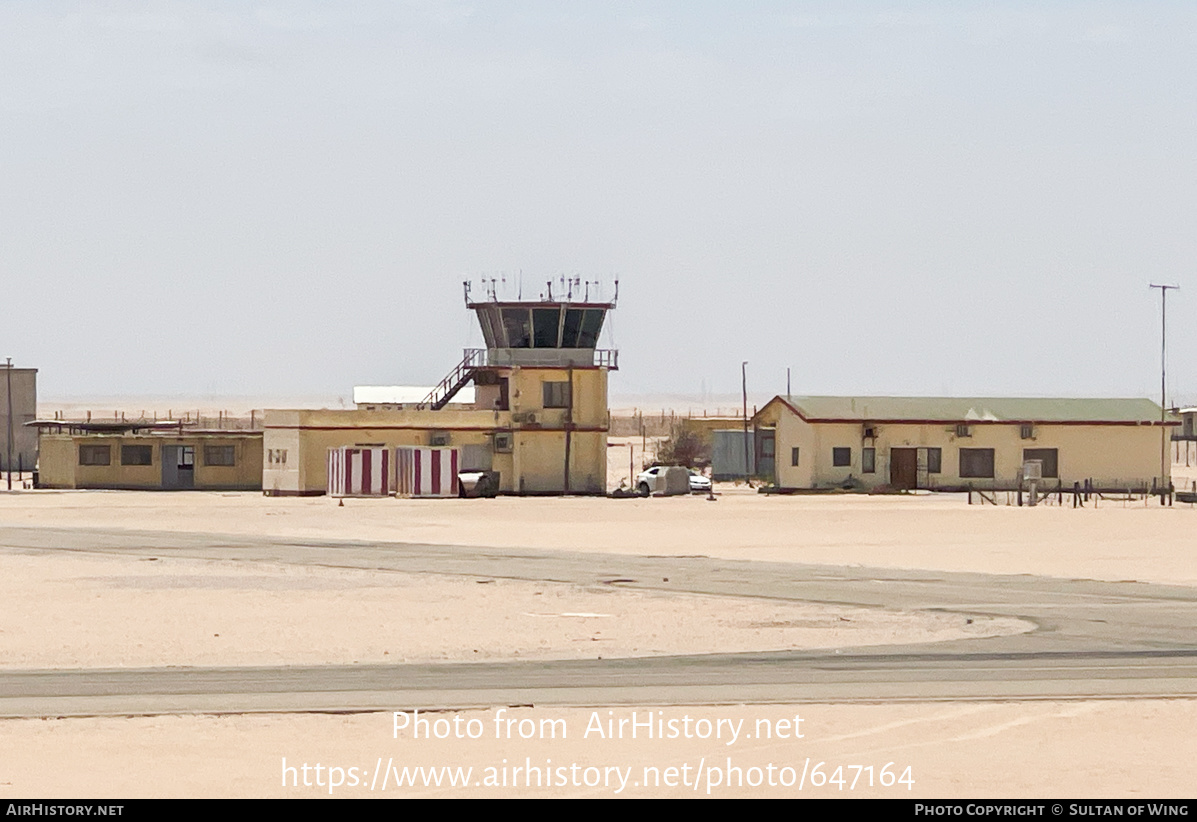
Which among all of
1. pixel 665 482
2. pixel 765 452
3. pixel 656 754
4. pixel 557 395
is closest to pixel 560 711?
pixel 656 754

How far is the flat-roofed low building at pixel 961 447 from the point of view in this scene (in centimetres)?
8506

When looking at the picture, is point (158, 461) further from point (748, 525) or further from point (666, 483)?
point (748, 525)

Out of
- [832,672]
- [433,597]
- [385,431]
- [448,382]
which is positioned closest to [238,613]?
[433,597]

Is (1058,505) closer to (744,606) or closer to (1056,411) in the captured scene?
(1056,411)

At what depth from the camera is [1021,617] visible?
1193 inches

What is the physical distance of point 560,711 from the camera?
19.6 metres

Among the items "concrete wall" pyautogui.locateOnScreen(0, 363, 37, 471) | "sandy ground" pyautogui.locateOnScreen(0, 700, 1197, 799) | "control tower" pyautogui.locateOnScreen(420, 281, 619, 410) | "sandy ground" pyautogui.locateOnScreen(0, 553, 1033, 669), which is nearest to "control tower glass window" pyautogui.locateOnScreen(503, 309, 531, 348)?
"control tower" pyautogui.locateOnScreen(420, 281, 619, 410)

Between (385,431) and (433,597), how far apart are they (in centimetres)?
5054

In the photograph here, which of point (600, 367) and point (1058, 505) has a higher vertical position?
point (600, 367)

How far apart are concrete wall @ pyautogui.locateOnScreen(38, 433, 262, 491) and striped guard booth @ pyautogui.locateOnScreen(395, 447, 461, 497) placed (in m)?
12.5

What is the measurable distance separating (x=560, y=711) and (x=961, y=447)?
6816cm

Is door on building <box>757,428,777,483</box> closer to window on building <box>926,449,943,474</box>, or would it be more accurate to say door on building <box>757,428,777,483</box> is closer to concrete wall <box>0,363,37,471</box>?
window on building <box>926,449,943,474</box>

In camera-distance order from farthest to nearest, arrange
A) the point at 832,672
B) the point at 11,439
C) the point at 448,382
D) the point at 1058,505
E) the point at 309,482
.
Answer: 1. the point at 11,439
2. the point at 448,382
3. the point at 309,482
4. the point at 1058,505
5. the point at 832,672

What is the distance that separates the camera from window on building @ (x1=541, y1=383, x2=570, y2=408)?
8588 centimetres
